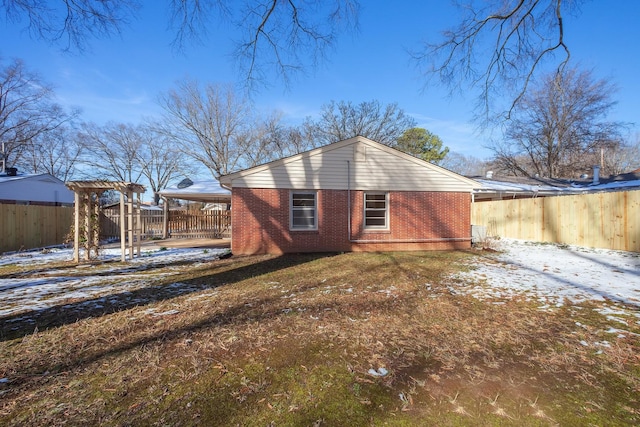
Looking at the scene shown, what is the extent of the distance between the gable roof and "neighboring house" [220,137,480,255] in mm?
34

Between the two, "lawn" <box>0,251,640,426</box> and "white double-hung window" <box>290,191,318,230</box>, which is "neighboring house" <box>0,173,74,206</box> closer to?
"white double-hung window" <box>290,191,318,230</box>

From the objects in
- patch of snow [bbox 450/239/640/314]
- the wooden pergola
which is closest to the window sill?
patch of snow [bbox 450/239/640/314]

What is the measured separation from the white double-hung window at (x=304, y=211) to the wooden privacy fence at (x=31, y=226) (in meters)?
8.27

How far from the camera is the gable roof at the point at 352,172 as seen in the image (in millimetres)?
10555

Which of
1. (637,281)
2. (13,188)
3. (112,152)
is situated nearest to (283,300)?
(637,281)

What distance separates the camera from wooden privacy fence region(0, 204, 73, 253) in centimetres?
1206

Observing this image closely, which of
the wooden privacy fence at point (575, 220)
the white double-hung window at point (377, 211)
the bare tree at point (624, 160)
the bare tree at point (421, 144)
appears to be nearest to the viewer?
the wooden privacy fence at point (575, 220)

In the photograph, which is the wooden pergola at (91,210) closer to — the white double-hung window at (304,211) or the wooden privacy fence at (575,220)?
the white double-hung window at (304,211)

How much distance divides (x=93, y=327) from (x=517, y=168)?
34159 millimetres

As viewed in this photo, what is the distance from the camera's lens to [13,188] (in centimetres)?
1706

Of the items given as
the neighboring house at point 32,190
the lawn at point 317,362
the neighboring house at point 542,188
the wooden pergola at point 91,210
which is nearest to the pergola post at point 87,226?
the wooden pergola at point 91,210

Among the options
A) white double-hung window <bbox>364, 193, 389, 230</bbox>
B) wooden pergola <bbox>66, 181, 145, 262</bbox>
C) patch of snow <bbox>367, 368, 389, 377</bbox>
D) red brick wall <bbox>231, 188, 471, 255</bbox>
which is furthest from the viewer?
white double-hung window <bbox>364, 193, 389, 230</bbox>

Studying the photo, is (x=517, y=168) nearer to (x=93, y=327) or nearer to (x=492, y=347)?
Answer: (x=492, y=347)

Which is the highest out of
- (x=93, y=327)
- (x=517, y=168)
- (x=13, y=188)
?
(x=517, y=168)
